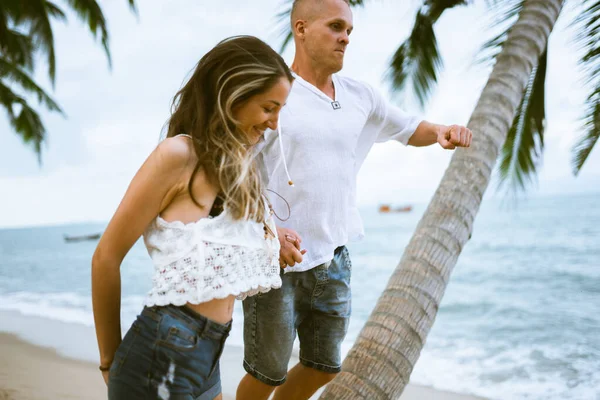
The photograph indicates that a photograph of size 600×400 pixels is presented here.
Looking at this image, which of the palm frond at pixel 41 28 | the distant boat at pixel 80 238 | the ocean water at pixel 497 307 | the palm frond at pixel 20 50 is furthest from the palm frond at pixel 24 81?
the distant boat at pixel 80 238

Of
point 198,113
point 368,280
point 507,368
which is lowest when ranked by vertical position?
point 368,280

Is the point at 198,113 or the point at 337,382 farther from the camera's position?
the point at 337,382

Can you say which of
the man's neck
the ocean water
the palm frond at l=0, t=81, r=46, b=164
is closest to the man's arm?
the man's neck

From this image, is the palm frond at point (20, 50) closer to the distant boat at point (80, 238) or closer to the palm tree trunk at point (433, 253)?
the palm tree trunk at point (433, 253)

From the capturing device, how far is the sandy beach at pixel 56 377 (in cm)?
555

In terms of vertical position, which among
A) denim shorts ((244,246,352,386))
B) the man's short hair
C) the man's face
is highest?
the man's short hair

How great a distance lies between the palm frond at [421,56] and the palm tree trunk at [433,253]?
3367 mm

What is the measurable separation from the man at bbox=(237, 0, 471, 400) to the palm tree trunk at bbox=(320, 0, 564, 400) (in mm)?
239

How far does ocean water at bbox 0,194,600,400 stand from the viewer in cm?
793

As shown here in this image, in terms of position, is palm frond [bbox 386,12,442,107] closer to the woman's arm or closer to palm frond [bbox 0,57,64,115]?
the woman's arm

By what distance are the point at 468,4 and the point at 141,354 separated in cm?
748

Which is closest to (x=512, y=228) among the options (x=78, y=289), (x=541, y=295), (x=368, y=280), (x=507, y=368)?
(x=368, y=280)

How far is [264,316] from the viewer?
2180mm

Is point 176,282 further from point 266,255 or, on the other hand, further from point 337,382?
point 337,382
